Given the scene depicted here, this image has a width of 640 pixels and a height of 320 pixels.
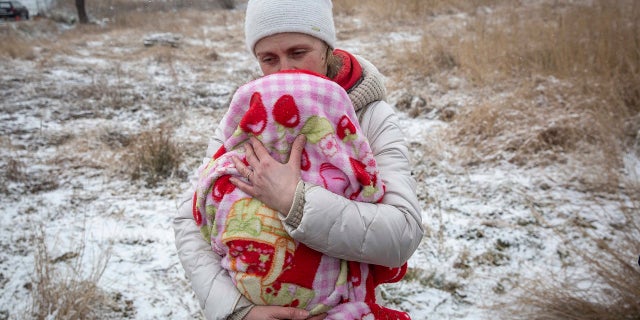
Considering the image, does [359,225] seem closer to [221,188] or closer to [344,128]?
[344,128]

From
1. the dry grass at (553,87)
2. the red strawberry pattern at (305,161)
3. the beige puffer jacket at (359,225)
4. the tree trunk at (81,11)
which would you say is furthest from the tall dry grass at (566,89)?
the tree trunk at (81,11)

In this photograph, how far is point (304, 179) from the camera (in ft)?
3.44

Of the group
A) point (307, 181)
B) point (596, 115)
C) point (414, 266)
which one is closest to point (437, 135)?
point (596, 115)

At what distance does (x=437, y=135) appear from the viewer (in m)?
4.40

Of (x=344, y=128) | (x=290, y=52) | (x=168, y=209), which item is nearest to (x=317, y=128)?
(x=344, y=128)

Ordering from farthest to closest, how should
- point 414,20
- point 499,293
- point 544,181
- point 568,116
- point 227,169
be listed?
point 414,20 → point 568,116 → point 544,181 → point 499,293 → point 227,169

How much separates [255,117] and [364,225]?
40 cm

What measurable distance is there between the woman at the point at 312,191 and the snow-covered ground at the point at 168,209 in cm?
164

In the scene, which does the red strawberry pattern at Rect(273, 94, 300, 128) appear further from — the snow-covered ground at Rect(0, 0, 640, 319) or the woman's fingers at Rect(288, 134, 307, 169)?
the snow-covered ground at Rect(0, 0, 640, 319)

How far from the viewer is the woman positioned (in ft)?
3.19

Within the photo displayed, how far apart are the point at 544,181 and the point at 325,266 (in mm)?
3140

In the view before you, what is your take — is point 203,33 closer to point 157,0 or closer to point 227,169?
point 157,0

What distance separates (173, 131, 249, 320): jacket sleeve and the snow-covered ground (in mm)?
1564

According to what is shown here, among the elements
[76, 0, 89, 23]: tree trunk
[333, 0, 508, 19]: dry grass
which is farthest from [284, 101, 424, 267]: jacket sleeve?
[76, 0, 89, 23]: tree trunk
